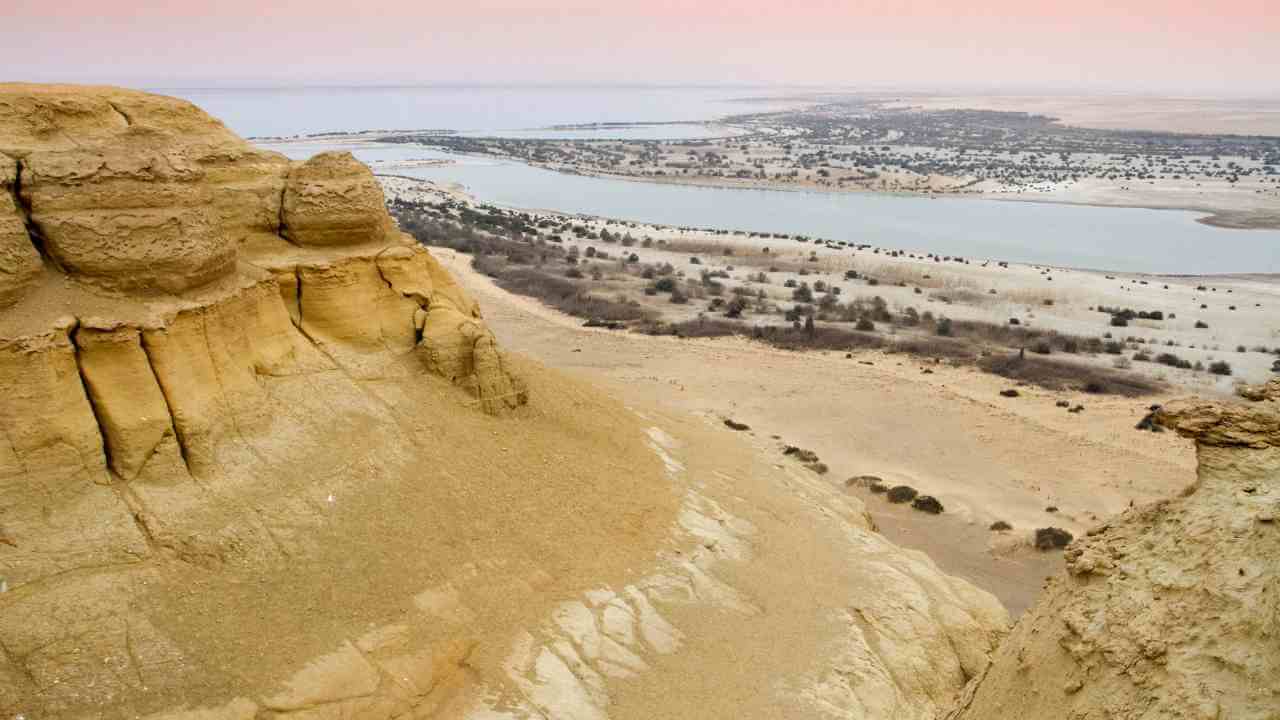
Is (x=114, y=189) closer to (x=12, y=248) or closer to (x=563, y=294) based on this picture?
(x=12, y=248)

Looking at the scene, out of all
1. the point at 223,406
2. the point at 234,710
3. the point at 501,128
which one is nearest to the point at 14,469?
the point at 223,406

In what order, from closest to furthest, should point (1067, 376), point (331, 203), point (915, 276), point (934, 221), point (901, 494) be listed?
point (331, 203) < point (901, 494) < point (1067, 376) < point (915, 276) < point (934, 221)

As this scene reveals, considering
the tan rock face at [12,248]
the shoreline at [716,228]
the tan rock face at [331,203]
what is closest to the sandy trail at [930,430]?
the tan rock face at [331,203]

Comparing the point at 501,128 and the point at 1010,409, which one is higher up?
the point at 501,128

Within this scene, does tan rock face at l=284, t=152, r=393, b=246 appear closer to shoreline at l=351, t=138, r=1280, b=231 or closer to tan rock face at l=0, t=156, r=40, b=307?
tan rock face at l=0, t=156, r=40, b=307

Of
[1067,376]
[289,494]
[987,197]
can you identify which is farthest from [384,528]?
[987,197]

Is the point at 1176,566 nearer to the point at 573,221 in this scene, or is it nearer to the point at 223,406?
the point at 223,406
